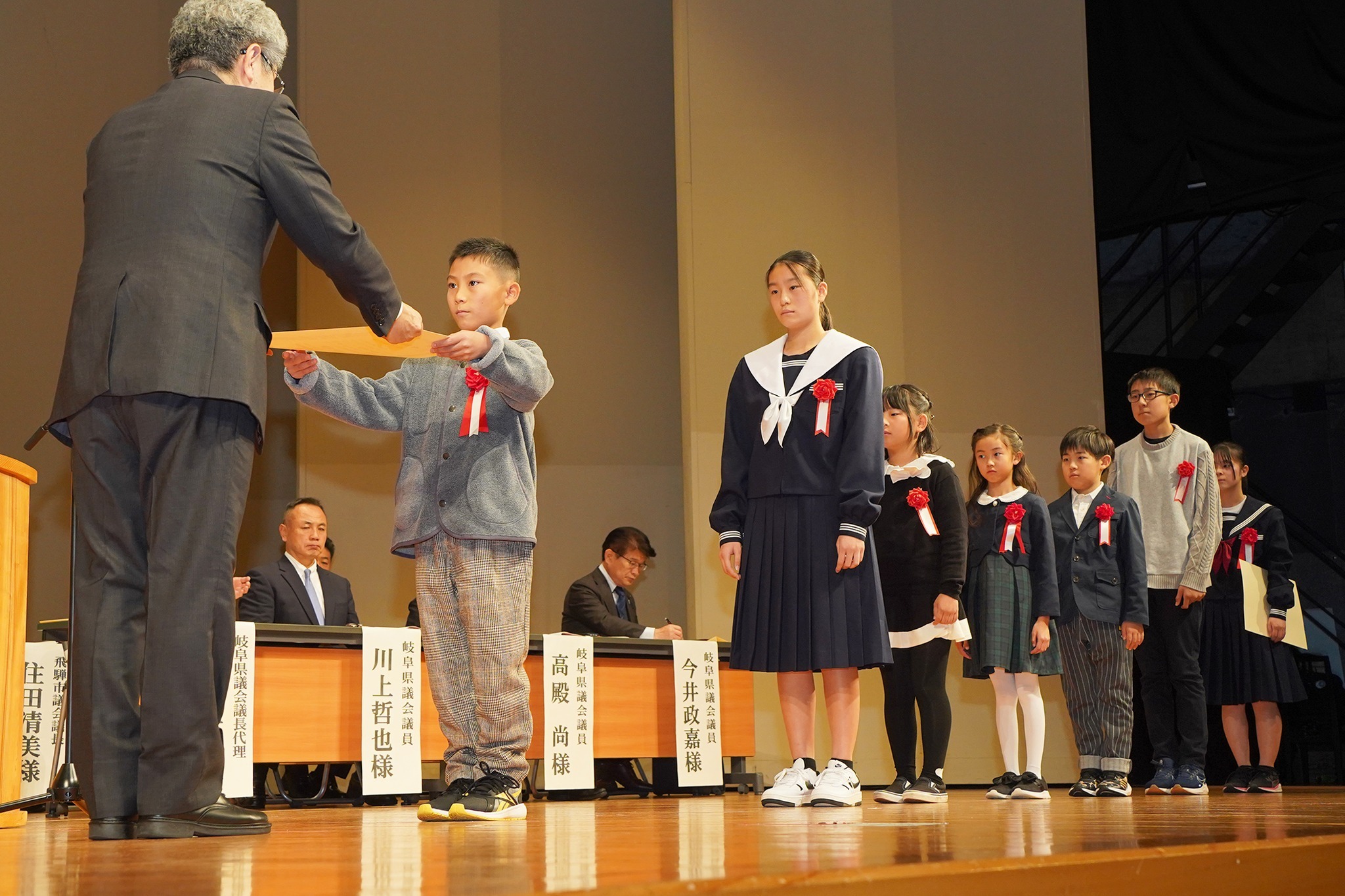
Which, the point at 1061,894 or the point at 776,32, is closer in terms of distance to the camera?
the point at 1061,894

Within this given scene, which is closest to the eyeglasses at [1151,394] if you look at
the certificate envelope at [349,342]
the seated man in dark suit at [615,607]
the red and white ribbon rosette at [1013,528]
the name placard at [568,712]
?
the red and white ribbon rosette at [1013,528]

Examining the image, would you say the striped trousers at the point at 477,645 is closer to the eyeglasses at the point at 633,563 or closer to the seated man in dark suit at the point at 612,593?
the seated man in dark suit at the point at 612,593

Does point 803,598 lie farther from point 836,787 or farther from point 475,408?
point 475,408

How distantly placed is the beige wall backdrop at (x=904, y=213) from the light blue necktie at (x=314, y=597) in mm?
1897

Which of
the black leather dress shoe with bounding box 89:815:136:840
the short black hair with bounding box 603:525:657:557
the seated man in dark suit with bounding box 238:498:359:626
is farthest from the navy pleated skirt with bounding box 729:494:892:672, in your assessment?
the short black hair with bounding box 603:525:657:557

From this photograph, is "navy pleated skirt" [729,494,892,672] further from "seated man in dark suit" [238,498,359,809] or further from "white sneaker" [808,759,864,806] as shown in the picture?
"seated man in dark suit" [238,498,359,809]

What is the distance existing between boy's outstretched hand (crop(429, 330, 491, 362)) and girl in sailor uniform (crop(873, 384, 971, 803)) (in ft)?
4.95

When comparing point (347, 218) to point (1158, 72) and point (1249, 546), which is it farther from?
point (1158, 72)

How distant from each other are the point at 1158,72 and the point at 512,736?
600 centimetres

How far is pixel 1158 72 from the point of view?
727cm

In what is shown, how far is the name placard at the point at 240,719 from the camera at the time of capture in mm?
4156

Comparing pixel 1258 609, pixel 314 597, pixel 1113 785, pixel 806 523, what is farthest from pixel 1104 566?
pixel 314 597

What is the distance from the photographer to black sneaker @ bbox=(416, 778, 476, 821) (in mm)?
2834

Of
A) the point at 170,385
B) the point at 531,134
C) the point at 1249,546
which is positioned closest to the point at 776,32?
the point at 531,134
